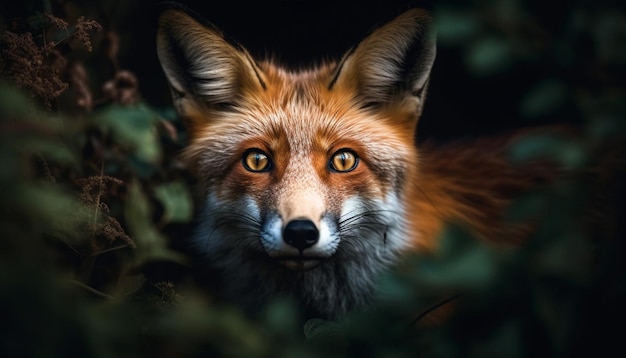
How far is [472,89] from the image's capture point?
12.4ft

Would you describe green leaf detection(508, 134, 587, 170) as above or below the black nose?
above

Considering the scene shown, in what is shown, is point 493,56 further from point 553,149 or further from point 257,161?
point 257,161

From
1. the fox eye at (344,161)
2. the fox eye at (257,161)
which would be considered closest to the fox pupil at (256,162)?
the fox eye at (257,161)

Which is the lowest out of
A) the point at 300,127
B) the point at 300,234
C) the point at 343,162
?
the point at 300,234

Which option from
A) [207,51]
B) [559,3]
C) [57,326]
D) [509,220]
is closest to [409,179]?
[207,51]

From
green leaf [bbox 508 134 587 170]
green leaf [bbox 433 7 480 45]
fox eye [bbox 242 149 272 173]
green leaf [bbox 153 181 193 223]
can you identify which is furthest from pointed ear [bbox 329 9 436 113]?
green leaf [bbox 508 134 587 170]

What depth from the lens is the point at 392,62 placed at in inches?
102

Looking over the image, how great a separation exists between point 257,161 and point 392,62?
65 cm

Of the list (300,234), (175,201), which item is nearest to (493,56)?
(300,234)

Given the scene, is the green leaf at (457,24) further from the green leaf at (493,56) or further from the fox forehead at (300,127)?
the fox forehead at (300,127)

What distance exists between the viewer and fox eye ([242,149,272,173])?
2.44 metres

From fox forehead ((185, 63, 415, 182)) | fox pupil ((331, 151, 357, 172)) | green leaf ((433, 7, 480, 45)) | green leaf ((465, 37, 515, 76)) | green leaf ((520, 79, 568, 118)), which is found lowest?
fox pupil ((331, 151, 357, 172))

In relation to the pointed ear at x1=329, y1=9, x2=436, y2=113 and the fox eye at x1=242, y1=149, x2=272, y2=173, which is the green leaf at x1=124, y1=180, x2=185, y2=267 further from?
the pointed ear at x1=329, y1=9, x2=436, y2=113

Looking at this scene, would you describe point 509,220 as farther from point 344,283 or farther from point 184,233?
point 184,233
